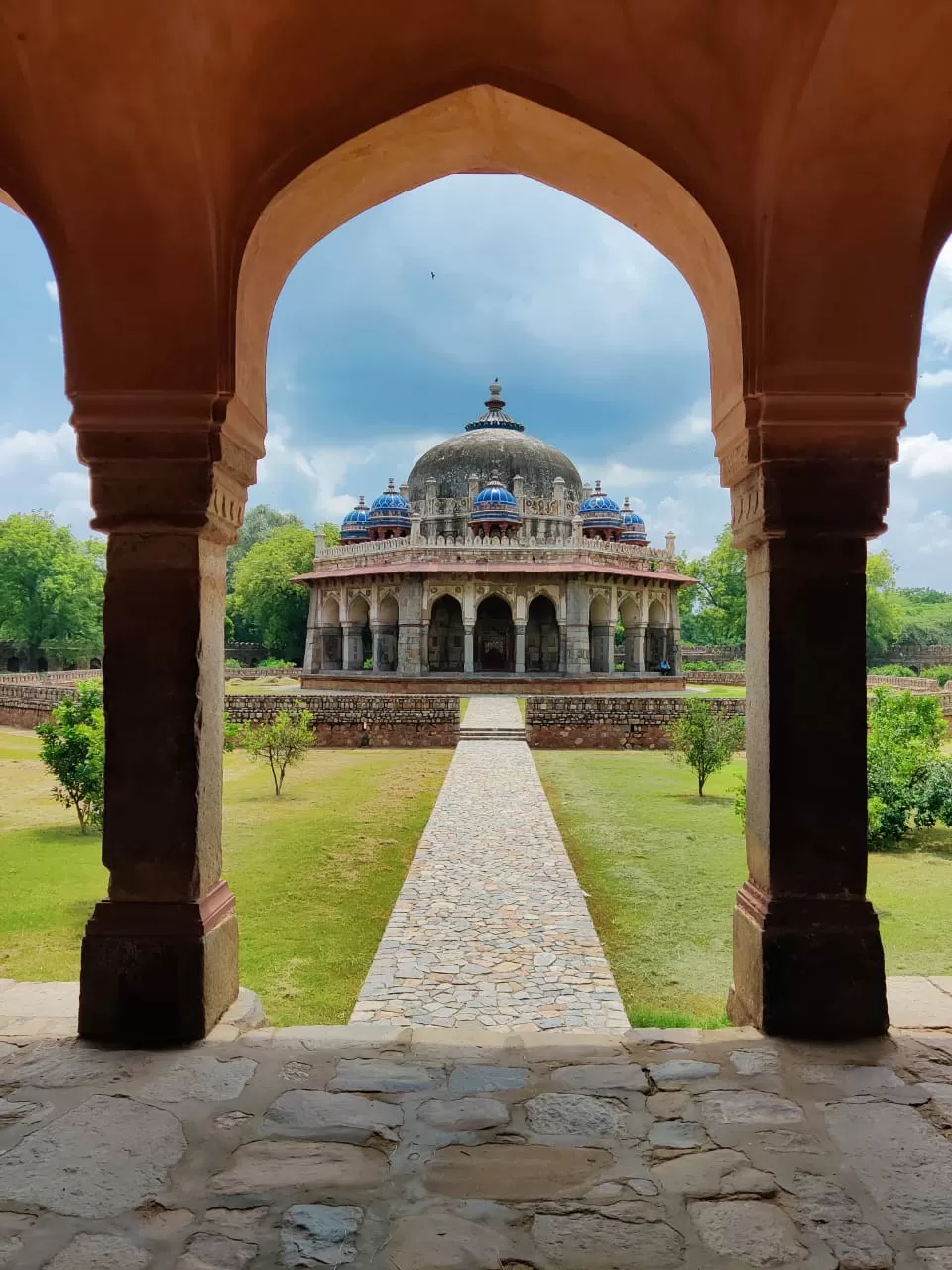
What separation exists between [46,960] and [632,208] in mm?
5774

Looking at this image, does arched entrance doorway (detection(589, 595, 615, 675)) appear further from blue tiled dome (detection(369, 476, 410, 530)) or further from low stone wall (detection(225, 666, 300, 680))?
low stone wall (detection(225, 666, 300, 680))

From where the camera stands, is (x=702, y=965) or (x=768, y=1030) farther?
(x=702, y=965)

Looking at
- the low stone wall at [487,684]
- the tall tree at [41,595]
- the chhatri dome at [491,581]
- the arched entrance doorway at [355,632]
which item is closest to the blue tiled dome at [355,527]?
the chhatri dome at [491,581]

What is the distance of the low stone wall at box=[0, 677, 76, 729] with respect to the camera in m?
20.9

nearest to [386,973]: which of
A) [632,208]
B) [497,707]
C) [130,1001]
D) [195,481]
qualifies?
[130,1001]

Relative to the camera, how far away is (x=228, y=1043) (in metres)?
2.97

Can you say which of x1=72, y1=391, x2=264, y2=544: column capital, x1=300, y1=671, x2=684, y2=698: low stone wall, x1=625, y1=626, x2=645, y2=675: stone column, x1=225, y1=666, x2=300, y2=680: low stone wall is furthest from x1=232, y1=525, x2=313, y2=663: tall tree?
x1=72, y1=391, x2=264, y2=544: column capital

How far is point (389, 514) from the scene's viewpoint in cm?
3170

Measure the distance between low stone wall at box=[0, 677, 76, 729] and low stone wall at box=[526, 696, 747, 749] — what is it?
11.2 m

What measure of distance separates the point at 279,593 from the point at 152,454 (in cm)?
3801

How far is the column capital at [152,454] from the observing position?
313 cm

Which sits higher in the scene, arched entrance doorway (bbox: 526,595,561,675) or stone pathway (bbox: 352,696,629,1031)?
arched entrance doorway (bbox: 526,595,561,675)

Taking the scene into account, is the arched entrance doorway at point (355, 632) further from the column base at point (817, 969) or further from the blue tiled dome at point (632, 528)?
the column base at point (817, 969)

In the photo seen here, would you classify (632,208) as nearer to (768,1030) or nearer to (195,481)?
(195,481)
